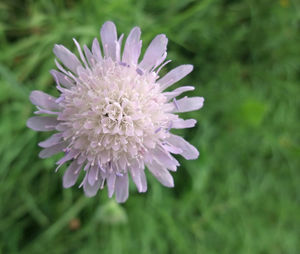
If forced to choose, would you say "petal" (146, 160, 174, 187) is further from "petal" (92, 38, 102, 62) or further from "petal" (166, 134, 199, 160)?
"petal" (92, 38, 102, 62)

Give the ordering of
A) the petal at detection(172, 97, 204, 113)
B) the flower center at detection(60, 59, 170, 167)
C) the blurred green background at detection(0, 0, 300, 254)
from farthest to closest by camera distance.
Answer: the blurred green background at detection(0, 0, 300, 254) → the petal at detection(172, 97, 204, 113) → the flower center at detection(60, 59, 170, 167)

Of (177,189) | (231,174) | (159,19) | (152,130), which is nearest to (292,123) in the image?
(231,174)

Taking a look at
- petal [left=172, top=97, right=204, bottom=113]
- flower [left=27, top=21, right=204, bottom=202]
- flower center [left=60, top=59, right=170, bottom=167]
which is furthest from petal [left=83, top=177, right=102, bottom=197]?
petal [left=172, top=97, right=204, bottom=113]

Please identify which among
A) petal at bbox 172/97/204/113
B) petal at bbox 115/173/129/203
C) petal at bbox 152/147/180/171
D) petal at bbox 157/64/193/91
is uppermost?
petal at bbox 157/64/193/91

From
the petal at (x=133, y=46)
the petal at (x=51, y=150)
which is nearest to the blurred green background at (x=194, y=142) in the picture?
the petal at (x=51, y=150)

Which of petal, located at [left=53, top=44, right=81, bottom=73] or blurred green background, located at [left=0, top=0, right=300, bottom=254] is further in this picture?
blurred green background, located at [left=0, top=0, right=300, bottom=254]

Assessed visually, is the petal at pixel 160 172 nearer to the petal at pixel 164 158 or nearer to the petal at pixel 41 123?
the petal at pixel 164 158
